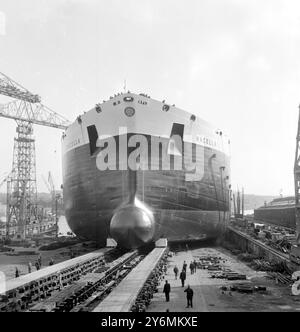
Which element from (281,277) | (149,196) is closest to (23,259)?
(149,196)

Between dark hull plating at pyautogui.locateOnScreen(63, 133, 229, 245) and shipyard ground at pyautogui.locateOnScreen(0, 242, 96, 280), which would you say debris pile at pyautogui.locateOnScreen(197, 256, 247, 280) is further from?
shipyard ground at pyautogui.locateOnScreen(0, 242, 96, 280)

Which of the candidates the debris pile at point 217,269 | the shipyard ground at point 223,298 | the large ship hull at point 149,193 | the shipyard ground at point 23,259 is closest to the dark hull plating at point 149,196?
the large ship hull at point 149,193

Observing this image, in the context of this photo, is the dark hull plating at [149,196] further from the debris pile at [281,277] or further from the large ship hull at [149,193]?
the debris pile at [281,277]

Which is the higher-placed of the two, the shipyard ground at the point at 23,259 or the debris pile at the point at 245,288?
the debris pile at the point at 245,288

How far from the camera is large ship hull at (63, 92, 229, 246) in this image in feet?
68.9

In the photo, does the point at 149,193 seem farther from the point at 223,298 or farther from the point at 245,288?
the point at 223,298

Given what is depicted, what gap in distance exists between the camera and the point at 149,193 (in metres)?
21.0

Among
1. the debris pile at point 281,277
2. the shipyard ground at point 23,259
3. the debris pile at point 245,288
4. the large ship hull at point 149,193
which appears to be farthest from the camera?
the large ship hull at point 149,193
